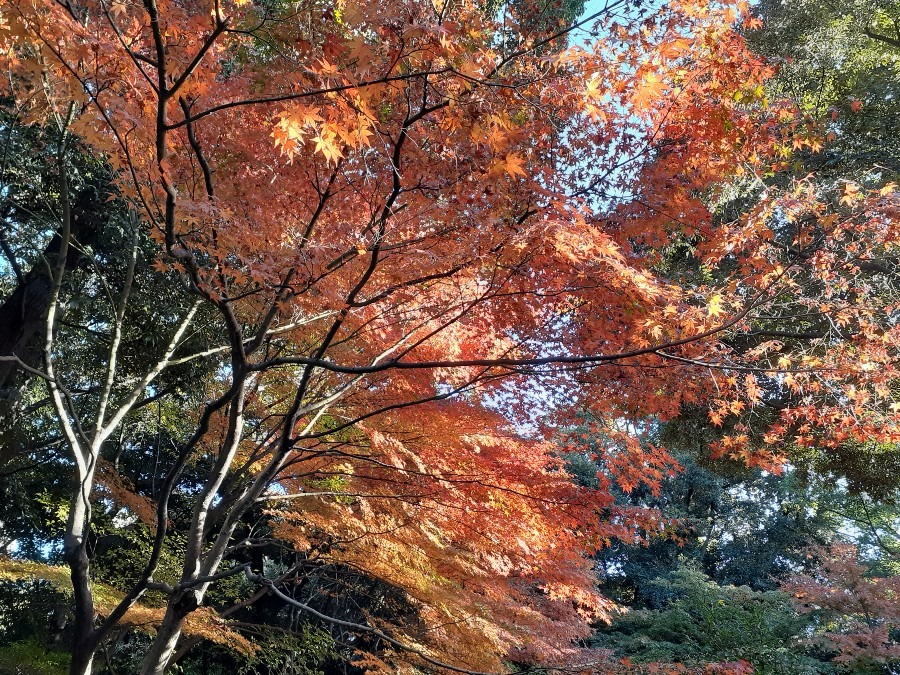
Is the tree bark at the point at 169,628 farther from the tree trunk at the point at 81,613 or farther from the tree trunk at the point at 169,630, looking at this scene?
the tree trunk at the point at 81,613

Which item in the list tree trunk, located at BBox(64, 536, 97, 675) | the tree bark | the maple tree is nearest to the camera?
the maple tree

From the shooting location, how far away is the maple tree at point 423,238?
2.80 m

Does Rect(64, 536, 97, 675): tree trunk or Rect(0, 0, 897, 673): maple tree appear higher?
Rect(0, 0, 897, 673): maple tree

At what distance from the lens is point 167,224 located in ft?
8.78

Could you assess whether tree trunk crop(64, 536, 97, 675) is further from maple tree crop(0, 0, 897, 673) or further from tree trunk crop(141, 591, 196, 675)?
tree trunk crop(141, 591, 196, 675)

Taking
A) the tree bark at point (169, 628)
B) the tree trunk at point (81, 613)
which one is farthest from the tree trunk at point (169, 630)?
the tree trunk at point (81, 613)

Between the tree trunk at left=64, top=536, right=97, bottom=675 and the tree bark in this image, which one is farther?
the tree bark

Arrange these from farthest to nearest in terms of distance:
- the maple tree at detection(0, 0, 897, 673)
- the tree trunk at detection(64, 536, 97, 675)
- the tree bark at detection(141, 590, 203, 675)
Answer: the tree bark at detection(141, 590, 203, 675) < the tree trunk at detection(64, 536, 97, 675) < the maple tree at detection(0, 0, 897, 673)

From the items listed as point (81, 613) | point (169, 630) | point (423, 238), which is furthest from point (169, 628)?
point (423, 238)

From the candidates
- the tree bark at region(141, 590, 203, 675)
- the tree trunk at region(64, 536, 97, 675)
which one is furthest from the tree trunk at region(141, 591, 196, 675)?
the tree trunk at region(64, 536, 97, 675)

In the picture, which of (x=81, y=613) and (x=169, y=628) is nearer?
(x=81, y=613)

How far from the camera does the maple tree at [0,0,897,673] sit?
2797mm

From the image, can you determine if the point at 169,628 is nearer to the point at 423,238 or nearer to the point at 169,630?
the point at 169,630

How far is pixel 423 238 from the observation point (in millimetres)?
3473
